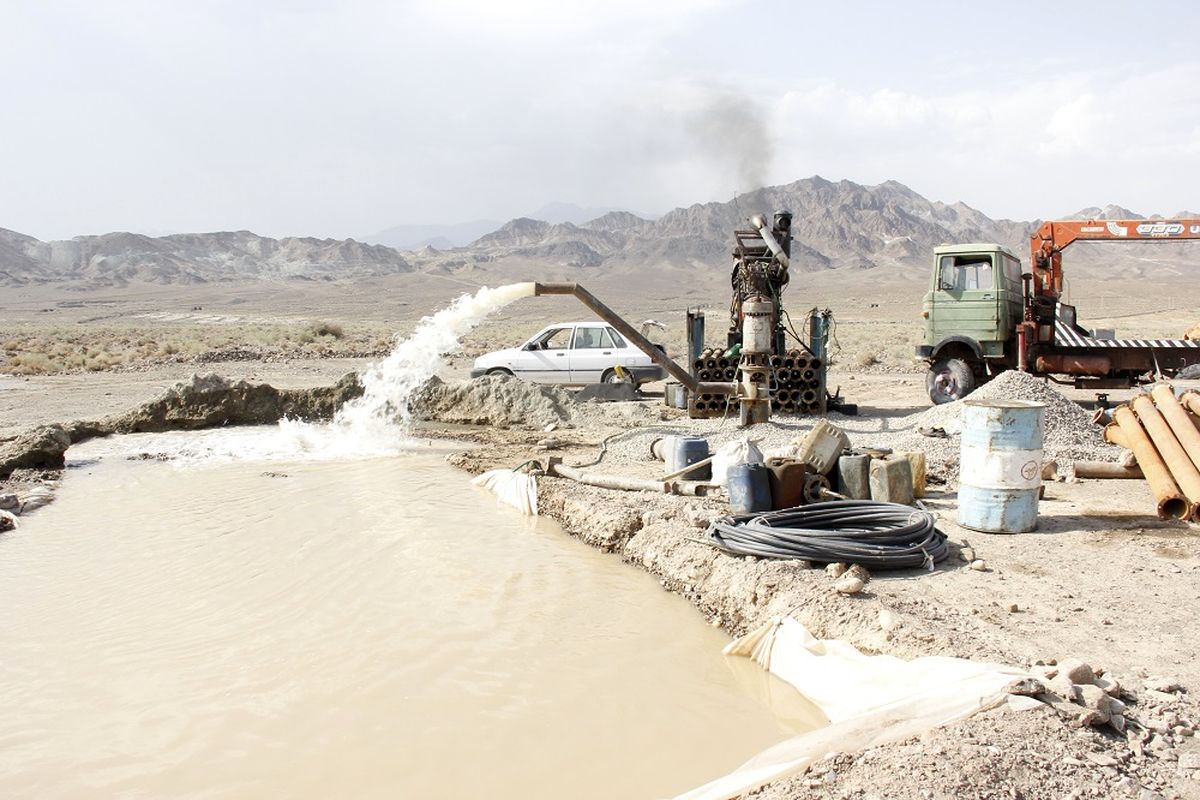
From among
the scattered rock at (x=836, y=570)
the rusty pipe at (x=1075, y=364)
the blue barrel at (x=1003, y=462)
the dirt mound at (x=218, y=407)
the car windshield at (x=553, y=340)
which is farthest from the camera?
the car windshield at (x=553, y=340)

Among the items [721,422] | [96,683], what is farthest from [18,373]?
[96,683]

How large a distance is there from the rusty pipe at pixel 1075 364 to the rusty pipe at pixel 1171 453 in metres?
6.04

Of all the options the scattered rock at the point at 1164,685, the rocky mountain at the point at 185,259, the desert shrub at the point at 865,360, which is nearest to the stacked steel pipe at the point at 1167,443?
the scattered rock at the point at 1164,685

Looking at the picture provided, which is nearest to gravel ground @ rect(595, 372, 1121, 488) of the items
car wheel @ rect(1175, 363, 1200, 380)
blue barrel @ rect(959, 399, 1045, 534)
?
blue barrel @ rect(959, 399, 1045, 534)

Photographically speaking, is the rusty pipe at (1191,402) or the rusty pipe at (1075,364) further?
the rusty pipe at (1075,364)

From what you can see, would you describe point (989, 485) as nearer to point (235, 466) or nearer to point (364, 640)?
point (364, 640)

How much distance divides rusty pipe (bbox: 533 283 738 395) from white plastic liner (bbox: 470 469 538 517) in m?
2.40

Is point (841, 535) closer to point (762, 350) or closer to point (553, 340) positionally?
point (762, 350)

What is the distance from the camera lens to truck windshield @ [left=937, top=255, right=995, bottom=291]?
1485cm

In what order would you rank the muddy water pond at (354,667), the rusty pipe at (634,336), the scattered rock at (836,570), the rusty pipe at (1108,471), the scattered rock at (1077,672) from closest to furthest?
the scattered rock at (1077,672) → the muddy water pond at (354,667) → the scattered rock at (836,570) → the rusty pipe at (1108,471) → the rusty pipe at (634,336)

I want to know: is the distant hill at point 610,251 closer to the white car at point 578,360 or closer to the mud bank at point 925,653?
the white car at point 578,360

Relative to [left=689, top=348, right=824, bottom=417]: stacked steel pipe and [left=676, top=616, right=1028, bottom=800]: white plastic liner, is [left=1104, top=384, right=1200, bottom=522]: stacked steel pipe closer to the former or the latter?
[left=676, top=616, right=1028, bottom=800]: white plastic liner

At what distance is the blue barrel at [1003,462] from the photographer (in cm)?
683

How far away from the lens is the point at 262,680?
206 inches
